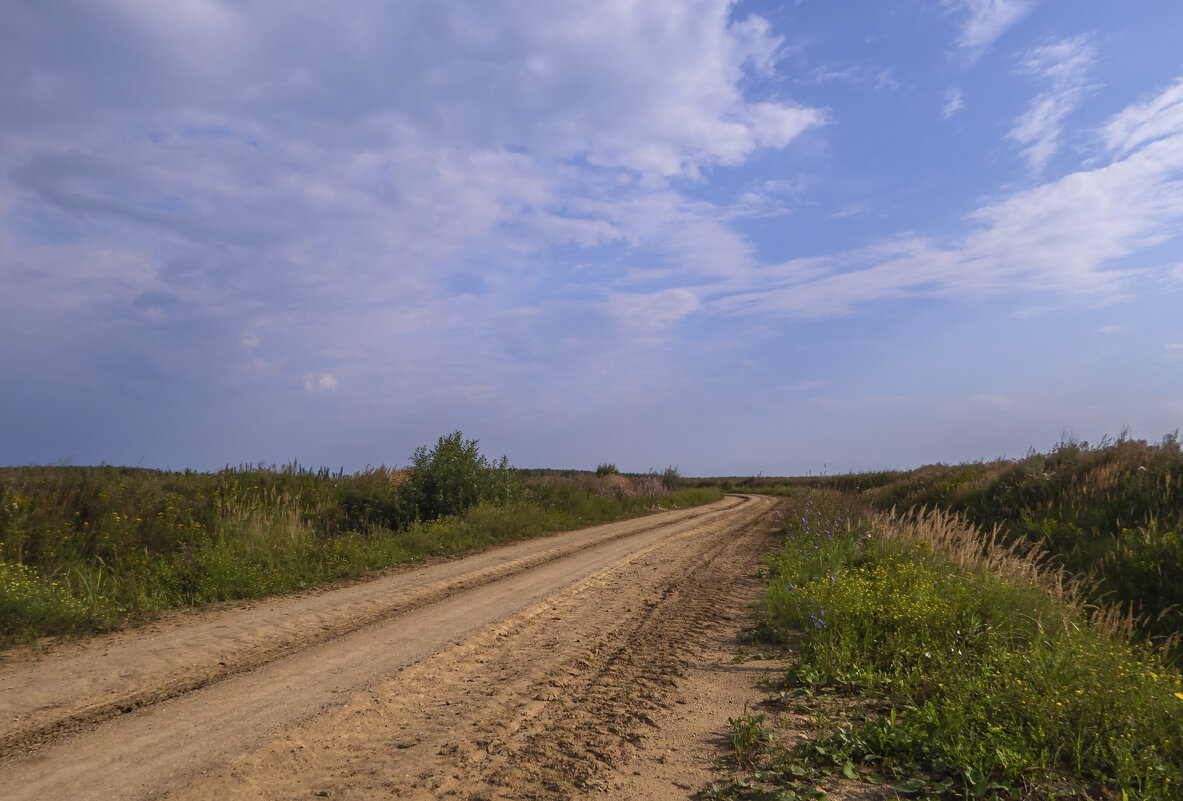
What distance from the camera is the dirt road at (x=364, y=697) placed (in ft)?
12.2

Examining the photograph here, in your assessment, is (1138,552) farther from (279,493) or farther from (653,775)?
(279,493)

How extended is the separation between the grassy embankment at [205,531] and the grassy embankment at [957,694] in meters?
7.30

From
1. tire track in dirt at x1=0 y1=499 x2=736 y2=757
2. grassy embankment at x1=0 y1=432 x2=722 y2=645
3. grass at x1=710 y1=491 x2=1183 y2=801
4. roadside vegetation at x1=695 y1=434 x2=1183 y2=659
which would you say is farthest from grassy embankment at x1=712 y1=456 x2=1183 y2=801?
grassy embankment at x1=0 y1=432 x2=722 y2=645

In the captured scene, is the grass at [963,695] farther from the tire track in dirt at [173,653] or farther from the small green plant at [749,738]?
the tire track in dirt at [173,653]

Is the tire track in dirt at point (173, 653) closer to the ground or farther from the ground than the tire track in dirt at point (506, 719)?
farther from the ground

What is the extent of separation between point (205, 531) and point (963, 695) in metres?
11.5

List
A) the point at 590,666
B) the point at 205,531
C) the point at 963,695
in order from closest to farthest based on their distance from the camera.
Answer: the point at 963,695, the point at 590,666, the point at 205,531

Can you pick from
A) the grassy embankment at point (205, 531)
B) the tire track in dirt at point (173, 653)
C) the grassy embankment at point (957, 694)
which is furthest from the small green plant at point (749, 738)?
the grassy embankment at point (205, 531)

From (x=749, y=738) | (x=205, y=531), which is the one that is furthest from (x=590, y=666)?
(x=205, y=531)

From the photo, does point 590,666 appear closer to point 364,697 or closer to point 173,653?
point 364,697

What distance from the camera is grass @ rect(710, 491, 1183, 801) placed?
3.58 meters

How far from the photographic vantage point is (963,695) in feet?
14.2

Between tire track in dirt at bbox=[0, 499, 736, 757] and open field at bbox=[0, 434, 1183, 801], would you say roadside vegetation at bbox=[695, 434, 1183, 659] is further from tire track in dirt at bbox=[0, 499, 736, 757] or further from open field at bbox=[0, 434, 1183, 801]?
tire track in dirt at bbox=[0, 499, 736, 757]

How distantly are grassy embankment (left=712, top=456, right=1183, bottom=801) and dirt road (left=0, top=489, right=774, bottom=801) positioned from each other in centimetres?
90
